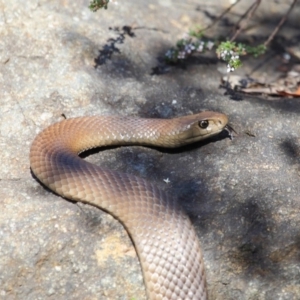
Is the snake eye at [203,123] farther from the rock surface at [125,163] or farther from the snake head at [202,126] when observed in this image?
the rock surface at [125,163]

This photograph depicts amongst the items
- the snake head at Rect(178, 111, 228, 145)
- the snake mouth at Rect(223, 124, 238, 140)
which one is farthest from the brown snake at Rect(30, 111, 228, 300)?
the snake mouth at Rect(223, 124, 238, 140)

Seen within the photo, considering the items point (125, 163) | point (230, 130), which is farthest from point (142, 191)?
point (230, 130)

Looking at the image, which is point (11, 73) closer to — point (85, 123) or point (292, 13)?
point (85, 123)

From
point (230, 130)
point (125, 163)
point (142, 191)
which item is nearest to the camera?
point (142, 191)

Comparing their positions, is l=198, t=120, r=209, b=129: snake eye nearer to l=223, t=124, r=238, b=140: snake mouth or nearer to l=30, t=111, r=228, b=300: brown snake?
l=30, t=111, r=228, b=300: brown snake

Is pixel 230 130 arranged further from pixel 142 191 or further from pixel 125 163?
pixel 142 191

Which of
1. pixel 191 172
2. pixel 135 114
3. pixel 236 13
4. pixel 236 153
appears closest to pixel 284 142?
pixel 236 153
